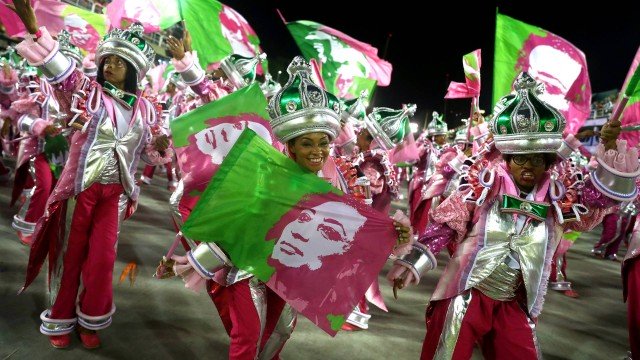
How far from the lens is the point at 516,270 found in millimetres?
2598

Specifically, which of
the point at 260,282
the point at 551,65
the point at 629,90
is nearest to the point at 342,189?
the point at 260,282

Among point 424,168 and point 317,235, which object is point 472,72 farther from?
point 424,168

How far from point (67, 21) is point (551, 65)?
5.60 metres

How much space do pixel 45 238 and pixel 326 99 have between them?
8.22ft

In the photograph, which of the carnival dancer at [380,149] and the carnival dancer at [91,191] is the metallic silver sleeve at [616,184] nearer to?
the carnival dancer at [380,149]

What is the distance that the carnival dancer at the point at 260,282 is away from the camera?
244 cm

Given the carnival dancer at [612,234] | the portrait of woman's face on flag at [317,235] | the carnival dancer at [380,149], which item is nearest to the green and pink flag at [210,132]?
the portrait of woman's face on flag at [317,235]

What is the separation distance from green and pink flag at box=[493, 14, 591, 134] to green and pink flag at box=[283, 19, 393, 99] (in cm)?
281

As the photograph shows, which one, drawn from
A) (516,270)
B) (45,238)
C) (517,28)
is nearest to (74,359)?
(45,238)

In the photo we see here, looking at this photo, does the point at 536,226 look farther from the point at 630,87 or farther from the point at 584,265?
the point at 584,265

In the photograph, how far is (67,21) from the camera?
18.5 ft

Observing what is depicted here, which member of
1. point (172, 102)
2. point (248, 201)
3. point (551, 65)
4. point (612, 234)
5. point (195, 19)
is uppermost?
point (195, 19)

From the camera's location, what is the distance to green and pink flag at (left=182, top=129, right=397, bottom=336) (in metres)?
2.22

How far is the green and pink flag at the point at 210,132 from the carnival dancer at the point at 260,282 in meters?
0.60
